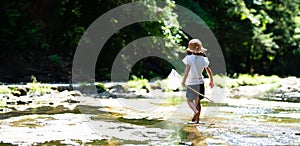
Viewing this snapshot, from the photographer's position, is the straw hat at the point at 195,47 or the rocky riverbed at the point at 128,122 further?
the straw hat at the point at 195,47

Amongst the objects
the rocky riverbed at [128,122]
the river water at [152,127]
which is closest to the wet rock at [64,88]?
the rocky riverbed at [128,122]

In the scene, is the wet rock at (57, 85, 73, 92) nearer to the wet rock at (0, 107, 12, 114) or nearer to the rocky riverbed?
the rocky riverbed

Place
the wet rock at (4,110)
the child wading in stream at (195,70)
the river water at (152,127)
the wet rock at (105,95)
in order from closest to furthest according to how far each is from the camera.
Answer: the river water at (152,127), the child wading in stream at (195,70), the wet rock at (4,110), the wet rock at (105,95)

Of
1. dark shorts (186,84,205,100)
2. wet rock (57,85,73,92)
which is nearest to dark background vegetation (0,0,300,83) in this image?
wet rock (57,85,73,92)

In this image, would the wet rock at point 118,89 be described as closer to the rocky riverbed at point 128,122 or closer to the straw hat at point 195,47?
the rocky riverbed at point 128,122

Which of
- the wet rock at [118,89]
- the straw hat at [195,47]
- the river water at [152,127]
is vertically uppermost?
the straw hat at [195,47]

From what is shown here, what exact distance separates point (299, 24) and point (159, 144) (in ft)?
94.3

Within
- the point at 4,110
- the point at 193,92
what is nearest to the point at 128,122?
the point at 193,92

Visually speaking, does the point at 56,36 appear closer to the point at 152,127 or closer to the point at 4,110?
the point at 4,110

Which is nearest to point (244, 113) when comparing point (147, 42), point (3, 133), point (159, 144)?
point (159, 144)

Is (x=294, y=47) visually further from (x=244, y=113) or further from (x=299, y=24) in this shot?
(x=244, y=113)

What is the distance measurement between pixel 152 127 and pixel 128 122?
70cm

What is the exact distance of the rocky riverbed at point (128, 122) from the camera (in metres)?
5.98

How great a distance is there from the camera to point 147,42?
18.8m
